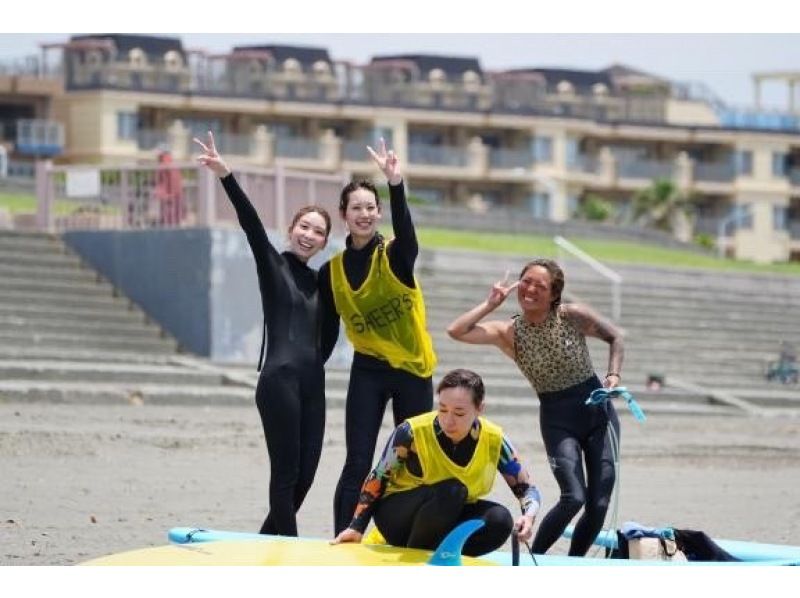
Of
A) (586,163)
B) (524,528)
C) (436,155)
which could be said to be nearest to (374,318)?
(524,528)

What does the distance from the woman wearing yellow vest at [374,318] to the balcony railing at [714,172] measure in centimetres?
8334

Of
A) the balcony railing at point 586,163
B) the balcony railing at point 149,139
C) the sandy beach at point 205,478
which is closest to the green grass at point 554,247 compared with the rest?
the sandy beach at point 205,478

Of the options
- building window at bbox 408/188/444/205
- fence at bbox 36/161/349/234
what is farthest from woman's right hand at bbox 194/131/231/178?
building window at bbox 408/188/444/205

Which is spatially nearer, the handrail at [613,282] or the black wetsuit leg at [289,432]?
the black wetsuit leg at [289,432]

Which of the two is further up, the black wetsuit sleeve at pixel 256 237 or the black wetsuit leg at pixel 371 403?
→ the black wetsuit sleeve at pixel 256 237

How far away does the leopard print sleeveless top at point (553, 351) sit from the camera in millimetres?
11398

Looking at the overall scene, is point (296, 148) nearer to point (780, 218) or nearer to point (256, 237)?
point (780, 218)

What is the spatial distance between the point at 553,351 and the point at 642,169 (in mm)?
81298

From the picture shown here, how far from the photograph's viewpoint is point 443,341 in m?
30.9

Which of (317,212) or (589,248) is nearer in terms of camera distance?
(317,212)

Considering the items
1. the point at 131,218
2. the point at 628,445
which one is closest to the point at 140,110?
the point at 131,218

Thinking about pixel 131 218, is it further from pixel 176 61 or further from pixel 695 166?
pixel 695 166

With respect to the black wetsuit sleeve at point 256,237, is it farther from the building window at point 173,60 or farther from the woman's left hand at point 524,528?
the building window at point 173,60

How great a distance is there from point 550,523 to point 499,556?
3.53ft
